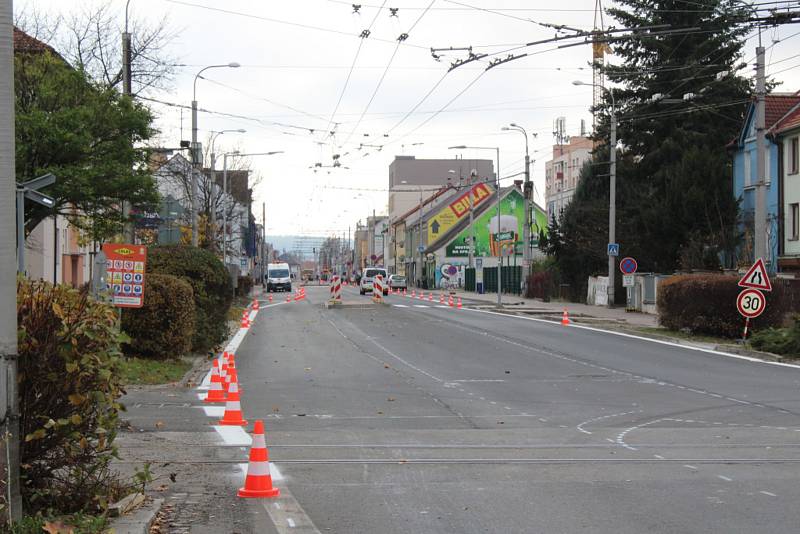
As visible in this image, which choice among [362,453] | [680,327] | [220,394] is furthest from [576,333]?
[362,453]

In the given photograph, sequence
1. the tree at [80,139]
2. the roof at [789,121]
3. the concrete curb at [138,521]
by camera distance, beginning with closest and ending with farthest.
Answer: the concrete curb at [138,521]
the tree at [80,139]
the roof at [789,121]

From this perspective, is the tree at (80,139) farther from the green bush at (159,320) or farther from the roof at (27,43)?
the roof at (27,43)

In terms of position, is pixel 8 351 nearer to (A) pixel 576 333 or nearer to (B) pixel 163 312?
(B) pixel 163 312

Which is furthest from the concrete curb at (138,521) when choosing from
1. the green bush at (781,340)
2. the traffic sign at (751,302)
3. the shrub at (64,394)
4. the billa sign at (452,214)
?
the billa sign at (452,214)

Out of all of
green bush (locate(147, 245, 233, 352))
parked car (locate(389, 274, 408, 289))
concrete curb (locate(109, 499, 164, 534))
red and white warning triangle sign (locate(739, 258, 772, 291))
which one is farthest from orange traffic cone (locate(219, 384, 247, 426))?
parked car (locate(389, 274, 408, 289))

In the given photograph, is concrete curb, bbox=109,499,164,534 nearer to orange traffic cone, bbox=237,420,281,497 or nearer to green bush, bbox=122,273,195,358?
orange traffic cone, bbox=237,420,281,497

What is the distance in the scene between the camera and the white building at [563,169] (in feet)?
321

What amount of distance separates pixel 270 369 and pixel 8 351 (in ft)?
46.8

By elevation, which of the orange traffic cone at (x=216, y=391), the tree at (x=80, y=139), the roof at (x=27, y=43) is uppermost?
the roof at (x=27, y=43)

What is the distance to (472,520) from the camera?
713 cm

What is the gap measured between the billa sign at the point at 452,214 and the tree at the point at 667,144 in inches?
2023

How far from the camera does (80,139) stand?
2084 centimetres

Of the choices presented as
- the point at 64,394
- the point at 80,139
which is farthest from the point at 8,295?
the point at 80,139

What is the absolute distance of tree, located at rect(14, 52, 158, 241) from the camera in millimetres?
20641
